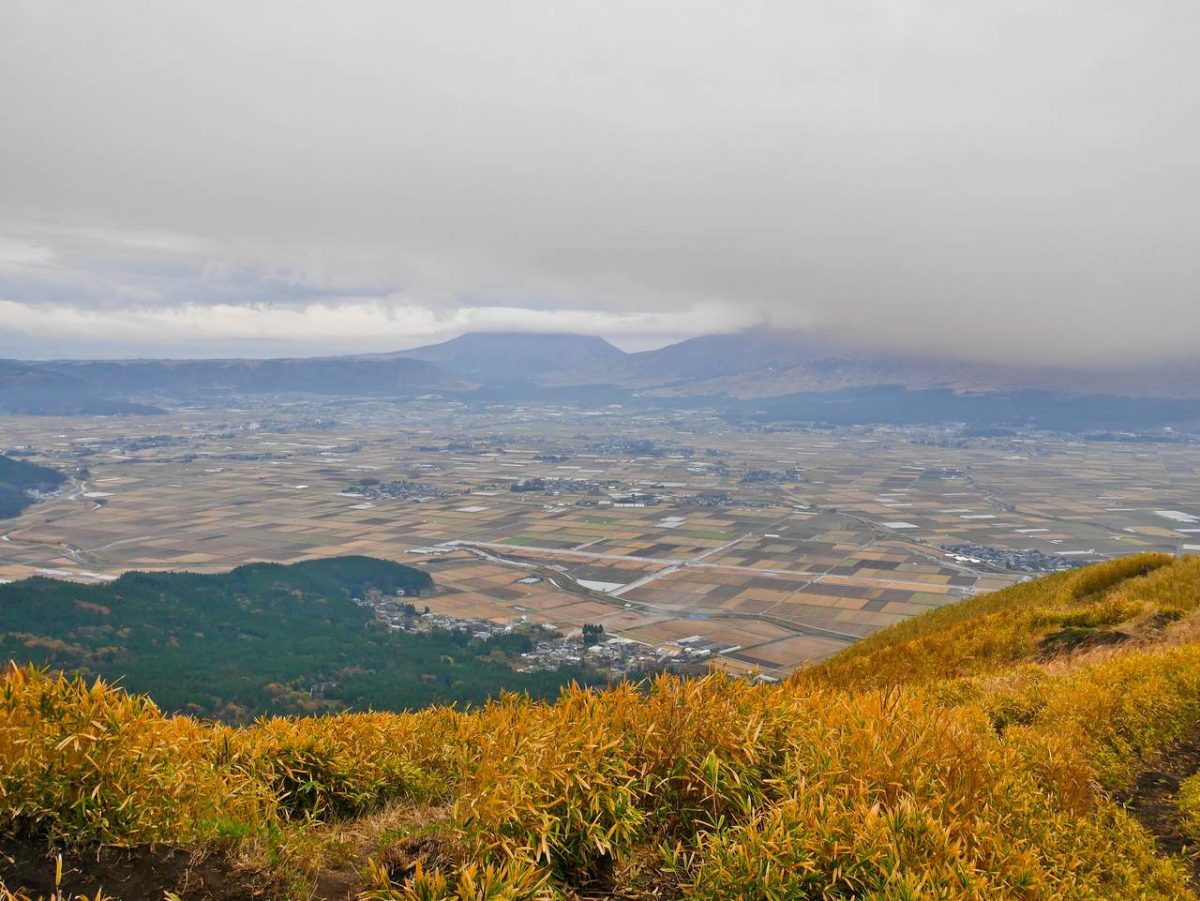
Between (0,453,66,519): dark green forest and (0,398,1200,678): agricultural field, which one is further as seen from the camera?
(0,453,66,519): dark green forest

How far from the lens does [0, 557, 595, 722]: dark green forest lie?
57156mm

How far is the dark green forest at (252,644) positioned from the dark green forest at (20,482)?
307 ft

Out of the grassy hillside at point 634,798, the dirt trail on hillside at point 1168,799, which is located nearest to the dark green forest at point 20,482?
the grassy hillside at point 634,798

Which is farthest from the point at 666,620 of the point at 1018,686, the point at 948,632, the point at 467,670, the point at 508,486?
the point at 508,486

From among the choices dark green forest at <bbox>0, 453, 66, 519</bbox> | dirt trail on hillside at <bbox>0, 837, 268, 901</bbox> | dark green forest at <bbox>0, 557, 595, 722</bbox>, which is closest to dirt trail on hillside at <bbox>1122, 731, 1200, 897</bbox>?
dirt trail on hillside at <bbox>0, 837, 268, 901</bbox>

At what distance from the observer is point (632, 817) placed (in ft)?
15.4

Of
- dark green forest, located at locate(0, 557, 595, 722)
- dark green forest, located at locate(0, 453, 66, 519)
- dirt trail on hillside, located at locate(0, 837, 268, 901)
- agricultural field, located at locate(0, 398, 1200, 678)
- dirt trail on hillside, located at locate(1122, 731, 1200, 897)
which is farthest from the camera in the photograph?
dark green forest, located at locate(0, 453, 66, 519)

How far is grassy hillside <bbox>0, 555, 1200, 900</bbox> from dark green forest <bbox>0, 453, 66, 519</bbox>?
184769 millimetres

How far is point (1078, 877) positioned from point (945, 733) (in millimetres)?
1171

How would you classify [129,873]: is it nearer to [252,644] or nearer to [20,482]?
[252,644]

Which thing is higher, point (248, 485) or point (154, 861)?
point (154, 861)

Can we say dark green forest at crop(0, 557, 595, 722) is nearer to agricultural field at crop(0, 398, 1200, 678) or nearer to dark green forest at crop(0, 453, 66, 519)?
agricultural field at crop(0, 398, 1200, 678)

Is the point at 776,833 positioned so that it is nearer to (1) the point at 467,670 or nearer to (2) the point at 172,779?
(2) the point at 172,779

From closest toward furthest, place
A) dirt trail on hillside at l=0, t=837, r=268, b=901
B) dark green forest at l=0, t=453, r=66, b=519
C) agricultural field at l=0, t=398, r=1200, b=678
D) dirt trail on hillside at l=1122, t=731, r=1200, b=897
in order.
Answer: dirt trail on hillside at l=0, t=837, r=268, b=901 → dirt trail on hillside at l=1122, t=731, r=1200, b=897 → agricultural field at l=0, t=398, r=1200, b=678 → dark green forest at l=0, t=453, r=66, b=519
